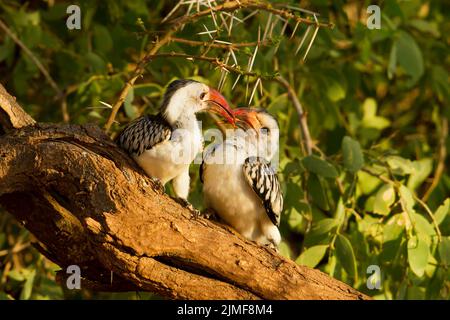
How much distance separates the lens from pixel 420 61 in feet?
15.1

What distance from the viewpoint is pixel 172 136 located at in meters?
3.14

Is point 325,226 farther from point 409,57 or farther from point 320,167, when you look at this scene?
point 409,57

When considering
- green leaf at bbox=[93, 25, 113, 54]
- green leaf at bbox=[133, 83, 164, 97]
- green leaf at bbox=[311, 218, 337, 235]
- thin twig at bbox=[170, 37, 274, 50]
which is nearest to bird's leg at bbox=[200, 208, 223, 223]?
green leaf at bbox=[311, 218, 337, 235]

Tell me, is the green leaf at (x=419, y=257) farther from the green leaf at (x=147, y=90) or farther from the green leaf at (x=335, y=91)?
the green leaf at (x=147, y=90)

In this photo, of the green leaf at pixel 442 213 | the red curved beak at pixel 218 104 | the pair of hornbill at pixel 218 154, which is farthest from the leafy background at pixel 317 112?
the pair of hornbill at pixel 218 154

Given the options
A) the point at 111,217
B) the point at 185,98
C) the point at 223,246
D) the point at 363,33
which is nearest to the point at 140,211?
the point at 111,217

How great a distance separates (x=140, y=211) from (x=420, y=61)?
2289mm

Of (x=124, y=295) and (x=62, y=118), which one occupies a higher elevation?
(x=62, y=118)

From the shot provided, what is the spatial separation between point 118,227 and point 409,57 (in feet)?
7.87

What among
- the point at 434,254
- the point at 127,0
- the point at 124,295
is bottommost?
the point at 124,295

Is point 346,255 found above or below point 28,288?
above

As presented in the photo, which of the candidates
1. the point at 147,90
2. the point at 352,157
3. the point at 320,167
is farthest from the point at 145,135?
the point at 352,157

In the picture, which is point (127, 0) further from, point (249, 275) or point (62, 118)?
point (249, 275)

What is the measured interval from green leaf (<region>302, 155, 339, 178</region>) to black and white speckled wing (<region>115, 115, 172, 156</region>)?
0.96 m
